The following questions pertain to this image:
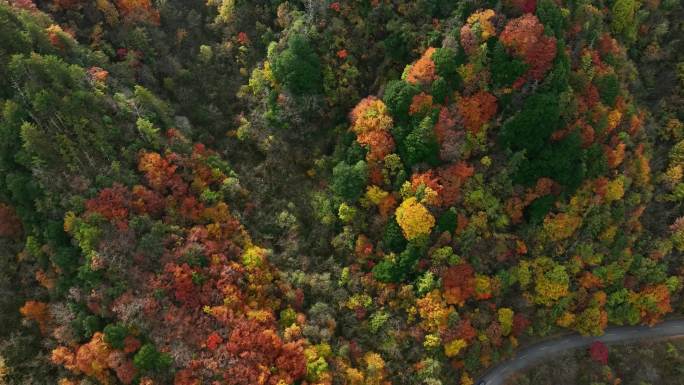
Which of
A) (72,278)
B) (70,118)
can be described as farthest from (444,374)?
(70,118)

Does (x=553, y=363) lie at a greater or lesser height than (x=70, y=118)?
lesser

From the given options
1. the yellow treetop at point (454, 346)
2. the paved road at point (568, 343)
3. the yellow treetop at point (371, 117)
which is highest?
the yellow treetop at point (371, 117)

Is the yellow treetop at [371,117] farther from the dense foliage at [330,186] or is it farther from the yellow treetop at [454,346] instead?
the yellow treetop at [454,346]

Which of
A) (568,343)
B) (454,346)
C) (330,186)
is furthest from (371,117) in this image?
(568,343)

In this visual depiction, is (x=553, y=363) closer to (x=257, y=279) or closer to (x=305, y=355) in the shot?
(x=305, y=355)

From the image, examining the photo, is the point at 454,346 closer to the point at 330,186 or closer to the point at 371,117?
the point at 330,186

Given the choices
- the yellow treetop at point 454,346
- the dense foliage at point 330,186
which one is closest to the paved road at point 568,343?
the dense foliage at point 330,186
